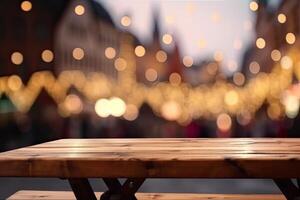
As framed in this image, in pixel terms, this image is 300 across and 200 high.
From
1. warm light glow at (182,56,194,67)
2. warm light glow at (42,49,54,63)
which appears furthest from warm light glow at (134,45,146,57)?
warm light glow at (42,49,54,63)

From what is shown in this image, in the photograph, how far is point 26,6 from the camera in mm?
6359

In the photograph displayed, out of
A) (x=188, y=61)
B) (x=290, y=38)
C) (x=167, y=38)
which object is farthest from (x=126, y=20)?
(x=290, y=38)

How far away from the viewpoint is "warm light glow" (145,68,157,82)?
6297 millimetres

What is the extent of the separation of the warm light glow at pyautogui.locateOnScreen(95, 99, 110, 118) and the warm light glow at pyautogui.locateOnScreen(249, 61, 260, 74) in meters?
1.90

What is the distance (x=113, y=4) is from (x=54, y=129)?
1.81 meters

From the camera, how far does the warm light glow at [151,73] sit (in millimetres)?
6297

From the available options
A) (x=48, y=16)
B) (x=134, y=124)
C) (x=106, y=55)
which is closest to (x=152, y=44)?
(x=106, y=55)

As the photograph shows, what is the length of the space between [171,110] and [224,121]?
0.69 meters

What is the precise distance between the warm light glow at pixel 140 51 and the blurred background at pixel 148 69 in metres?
0.01

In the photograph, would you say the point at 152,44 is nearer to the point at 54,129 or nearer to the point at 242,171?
the point at 54,129

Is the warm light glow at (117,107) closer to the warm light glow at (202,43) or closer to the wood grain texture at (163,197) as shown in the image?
the warm light glow at (202,43)

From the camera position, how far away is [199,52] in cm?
595

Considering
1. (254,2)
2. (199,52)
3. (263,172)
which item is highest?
(254,2)

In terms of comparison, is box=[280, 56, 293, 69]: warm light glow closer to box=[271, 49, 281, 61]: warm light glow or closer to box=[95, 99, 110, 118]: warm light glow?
box=[271, 49, 281, 61]: warm light glow
